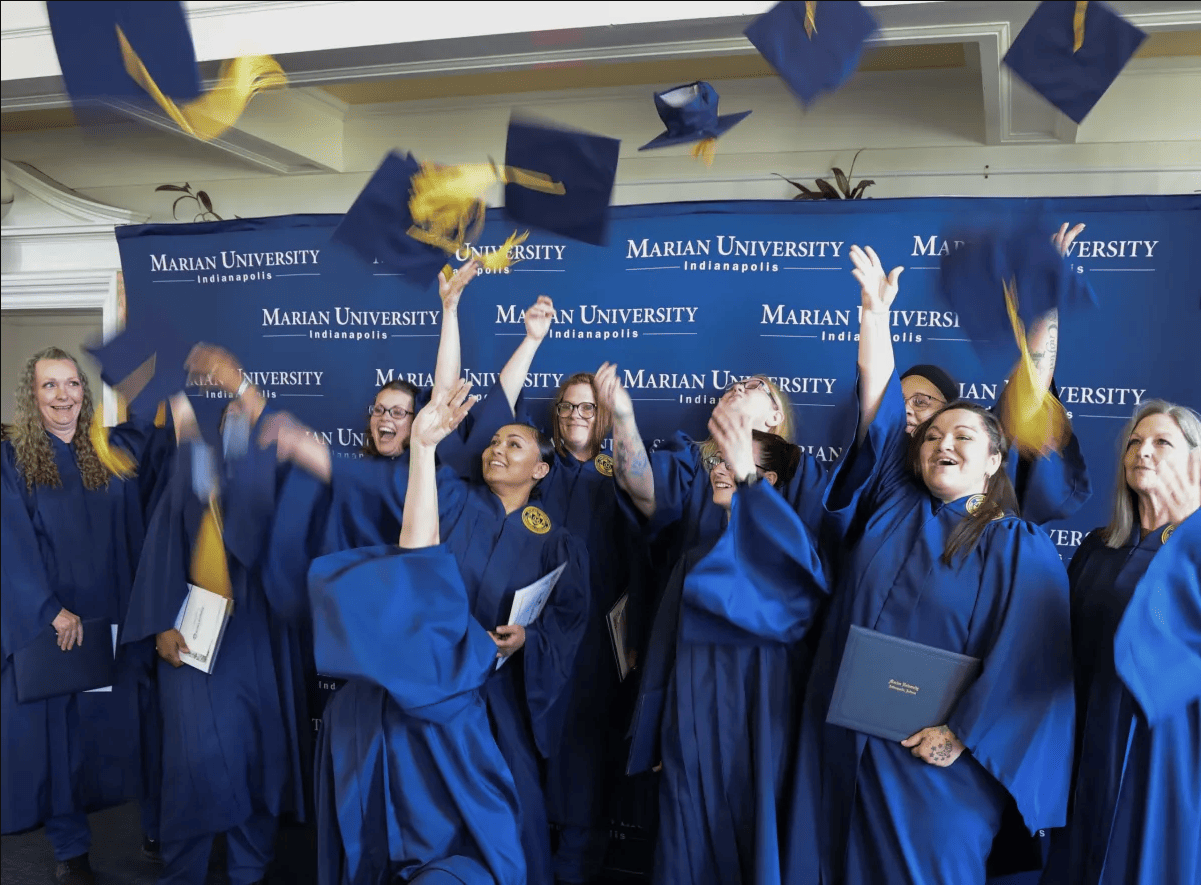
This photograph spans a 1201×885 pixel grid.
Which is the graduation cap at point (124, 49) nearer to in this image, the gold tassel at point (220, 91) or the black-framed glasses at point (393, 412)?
the gold tassel at point (220, 91)

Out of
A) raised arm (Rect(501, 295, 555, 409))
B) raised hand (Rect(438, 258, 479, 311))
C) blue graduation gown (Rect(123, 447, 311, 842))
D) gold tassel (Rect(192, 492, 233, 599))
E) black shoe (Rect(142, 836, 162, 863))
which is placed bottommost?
black shoe (Rect(142, 836, 162, 863))

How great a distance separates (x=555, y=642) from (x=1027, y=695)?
1.35 meters

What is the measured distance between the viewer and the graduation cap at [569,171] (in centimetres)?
282

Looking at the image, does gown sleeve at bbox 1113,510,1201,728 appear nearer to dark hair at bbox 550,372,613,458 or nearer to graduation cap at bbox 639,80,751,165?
graduation cap at bbox 639,80,751,165

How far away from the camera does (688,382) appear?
395cm

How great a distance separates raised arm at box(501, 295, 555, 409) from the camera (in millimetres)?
3570

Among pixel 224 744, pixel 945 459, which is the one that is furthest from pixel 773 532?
pixel 224 744

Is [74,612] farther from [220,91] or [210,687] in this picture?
[220,91]

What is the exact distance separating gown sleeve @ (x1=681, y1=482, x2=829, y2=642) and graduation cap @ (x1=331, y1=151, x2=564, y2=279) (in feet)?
3.66

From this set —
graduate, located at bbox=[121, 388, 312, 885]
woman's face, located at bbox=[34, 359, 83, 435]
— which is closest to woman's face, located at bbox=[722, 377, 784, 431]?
graduate, located at bbox=[121, 388, 312, 885]

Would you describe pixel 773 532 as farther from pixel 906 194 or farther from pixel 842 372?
pixel 906 194

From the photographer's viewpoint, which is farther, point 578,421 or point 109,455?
point 109,455

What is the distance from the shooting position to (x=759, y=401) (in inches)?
120

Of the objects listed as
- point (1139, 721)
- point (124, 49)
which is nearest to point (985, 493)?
point (1139, 721)
